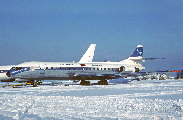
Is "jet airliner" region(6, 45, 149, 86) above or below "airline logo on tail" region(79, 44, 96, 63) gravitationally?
below

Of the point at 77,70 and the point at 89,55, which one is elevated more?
the point at 89,55

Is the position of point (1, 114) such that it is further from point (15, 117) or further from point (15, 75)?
point (15, 75)

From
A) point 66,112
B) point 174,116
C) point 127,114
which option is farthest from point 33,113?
point 174,116

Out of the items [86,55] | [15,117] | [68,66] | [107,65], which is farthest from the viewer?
[86,55]

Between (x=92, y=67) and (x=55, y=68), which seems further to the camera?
(x=92, y=67)

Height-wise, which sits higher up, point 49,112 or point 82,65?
point 82,65

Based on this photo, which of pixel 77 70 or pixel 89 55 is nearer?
pixel 77 70

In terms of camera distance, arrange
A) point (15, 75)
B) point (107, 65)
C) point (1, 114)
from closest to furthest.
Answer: point (1, 114), point (15, 75), point (107, 65)

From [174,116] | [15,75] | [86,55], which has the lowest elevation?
[174,116]

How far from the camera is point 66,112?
38.0 feet

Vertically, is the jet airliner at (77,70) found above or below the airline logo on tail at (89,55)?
below

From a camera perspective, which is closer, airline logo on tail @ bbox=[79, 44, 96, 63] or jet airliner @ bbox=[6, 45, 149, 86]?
jet airliner @ bbox=[6, 45, 149, 86]

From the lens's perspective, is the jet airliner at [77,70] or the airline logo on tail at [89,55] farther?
the airline logo on tail at [89,55]

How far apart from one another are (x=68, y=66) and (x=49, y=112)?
24266 mm
